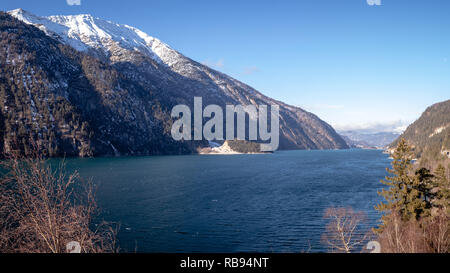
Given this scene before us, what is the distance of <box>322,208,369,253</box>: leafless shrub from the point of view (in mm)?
31398

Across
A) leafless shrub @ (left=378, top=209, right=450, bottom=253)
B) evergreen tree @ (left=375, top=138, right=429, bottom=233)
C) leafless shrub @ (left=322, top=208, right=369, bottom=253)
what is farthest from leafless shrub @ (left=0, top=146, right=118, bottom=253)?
evergreen tree @ (left=375, top=138, right=429, bottom=233)

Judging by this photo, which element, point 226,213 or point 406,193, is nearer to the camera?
point 406,193

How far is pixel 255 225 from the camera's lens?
40.8m

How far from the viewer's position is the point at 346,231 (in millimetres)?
37688

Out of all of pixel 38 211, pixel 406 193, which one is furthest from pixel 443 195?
pixel 38 211

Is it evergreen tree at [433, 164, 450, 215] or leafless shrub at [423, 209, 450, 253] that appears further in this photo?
evergreen tree at [433, 164, 450, 215]

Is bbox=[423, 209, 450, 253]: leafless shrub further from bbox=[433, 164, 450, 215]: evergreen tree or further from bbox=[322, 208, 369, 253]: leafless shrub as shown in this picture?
bbox=[322, 208, 369, 253]: leafless shrub

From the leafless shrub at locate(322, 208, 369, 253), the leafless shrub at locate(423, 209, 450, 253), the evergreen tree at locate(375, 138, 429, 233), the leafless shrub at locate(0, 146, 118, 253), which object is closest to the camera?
the leafless shrub at locate(0, 146, 118, 253)

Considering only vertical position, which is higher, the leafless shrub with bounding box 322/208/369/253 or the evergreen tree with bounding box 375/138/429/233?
the evergreen tree with bounding box 375/138/429/233

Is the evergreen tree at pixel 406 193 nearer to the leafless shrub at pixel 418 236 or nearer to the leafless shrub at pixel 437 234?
the leafless shrub at pixel 418 236

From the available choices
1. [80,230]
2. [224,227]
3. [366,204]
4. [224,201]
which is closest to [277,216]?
[224,227]

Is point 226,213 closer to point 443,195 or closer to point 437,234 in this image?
point 437,234

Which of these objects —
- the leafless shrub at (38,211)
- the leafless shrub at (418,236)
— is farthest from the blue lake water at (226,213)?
the leafless shrub at (38,211)
